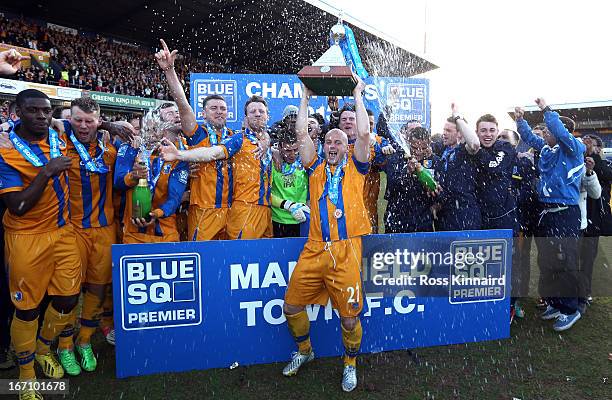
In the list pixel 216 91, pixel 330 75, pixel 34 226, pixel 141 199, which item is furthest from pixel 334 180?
pixel 216 91

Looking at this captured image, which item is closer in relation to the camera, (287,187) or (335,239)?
(335,239)

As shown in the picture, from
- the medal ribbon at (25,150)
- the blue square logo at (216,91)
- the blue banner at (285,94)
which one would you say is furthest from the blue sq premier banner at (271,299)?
the blue square logo at (216,91)

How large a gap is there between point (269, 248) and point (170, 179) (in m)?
1.17

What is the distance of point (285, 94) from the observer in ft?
27.6

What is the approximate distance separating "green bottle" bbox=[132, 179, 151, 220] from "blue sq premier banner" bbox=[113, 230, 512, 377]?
388mm

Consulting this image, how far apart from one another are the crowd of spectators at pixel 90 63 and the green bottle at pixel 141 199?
17.1m

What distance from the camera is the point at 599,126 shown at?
3222cm

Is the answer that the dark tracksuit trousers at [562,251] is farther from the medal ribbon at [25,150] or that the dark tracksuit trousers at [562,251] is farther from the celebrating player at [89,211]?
the medal ribbon at [25,150]

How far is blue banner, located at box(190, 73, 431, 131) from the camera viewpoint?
7914mm

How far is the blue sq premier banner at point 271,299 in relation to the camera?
3.51m

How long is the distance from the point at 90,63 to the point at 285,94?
18337 mm

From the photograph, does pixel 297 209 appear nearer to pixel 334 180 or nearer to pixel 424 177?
pixel 334 180

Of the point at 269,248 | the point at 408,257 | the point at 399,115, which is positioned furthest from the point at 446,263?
the point at 399,115

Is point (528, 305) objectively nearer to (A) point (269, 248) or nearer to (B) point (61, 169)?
(A) point (269, 248)
